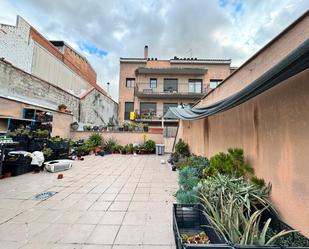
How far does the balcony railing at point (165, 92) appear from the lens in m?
17.0

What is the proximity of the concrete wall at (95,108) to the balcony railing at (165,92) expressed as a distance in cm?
338

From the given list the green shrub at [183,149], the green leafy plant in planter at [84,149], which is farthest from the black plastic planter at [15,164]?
the green shrub at [183,149]

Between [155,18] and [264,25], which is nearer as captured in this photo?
[264,25]

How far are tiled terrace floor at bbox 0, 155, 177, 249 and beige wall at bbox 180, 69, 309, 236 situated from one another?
4.96 feet

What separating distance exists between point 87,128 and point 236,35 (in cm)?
1068

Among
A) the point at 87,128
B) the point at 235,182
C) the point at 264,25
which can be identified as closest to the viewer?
the point at 235,182

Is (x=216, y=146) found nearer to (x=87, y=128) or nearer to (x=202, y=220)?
(x=202, y=220)

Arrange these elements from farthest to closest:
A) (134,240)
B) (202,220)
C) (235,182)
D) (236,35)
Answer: (236,35) → (235,182) → (202,220) → (134,240)

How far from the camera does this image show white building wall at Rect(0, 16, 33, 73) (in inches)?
322

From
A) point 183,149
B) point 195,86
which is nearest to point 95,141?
point 183,149

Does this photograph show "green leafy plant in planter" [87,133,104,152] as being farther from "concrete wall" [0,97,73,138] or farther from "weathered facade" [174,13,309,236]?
"weathered facade" [174,13,309,236]

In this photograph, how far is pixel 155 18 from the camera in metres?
8.05

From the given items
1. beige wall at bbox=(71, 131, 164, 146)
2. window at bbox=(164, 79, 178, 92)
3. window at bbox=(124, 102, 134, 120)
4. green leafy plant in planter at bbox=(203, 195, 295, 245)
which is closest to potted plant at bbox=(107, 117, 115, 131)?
beige wall at bbox=(71, 131, 164, 146)

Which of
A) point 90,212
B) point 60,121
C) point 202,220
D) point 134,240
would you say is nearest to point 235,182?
point 202,220
